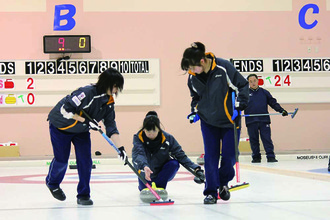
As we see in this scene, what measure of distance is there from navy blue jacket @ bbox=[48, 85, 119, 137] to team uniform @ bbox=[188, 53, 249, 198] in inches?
25.5

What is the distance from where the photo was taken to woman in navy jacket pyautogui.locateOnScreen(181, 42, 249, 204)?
3678 millimetres

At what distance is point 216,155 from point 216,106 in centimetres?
37

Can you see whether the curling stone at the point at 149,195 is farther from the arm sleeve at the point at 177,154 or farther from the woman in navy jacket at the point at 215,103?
the arm sleeve at the point at 177,154

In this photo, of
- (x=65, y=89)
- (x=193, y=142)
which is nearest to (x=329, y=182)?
(x=193, y=142)

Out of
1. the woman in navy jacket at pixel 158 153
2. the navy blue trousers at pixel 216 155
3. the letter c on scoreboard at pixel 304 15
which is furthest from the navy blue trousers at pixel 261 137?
the navy blue trousers at pixel 216 155

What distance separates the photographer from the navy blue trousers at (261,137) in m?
8.15

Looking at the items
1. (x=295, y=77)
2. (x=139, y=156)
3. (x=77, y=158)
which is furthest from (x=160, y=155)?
(x=295, y=77)

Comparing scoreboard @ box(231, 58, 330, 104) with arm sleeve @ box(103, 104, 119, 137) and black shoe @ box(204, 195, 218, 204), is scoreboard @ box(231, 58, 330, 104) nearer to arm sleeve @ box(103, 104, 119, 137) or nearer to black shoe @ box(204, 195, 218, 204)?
arm sleeve @ box(103, 104, 119, 137)

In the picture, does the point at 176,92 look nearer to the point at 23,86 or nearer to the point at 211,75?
the point at 23,86

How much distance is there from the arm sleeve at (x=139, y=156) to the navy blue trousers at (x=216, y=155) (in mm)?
499

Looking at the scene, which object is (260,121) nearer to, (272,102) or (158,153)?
(272,102)

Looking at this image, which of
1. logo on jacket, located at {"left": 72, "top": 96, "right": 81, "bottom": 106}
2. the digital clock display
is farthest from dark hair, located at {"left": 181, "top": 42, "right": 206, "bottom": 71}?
the digital clock display

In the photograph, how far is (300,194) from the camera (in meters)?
4.11

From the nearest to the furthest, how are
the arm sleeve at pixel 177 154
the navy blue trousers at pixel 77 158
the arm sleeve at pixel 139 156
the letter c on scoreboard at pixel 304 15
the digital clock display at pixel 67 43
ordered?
the navy blue trousers at pixel 77 158 → the arm sleeve at pixel 139 156 → the arm sleeve at pixel 177 154 → the digital clock display at pixel 67 43 → the letter c on scoreboard at pixel 304 15
